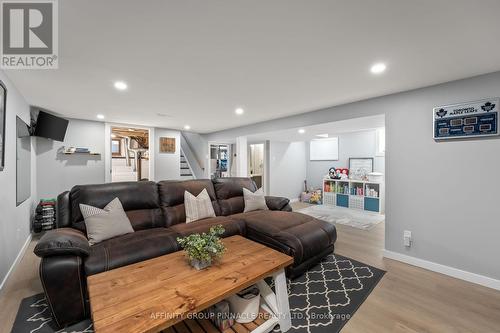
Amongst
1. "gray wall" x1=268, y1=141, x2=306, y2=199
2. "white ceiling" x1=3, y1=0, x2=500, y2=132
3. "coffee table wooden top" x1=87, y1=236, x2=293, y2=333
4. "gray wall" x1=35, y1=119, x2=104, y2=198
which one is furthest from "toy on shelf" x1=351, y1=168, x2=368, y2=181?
"gray wall" x1=35, y1=119, x2=104, y2=198

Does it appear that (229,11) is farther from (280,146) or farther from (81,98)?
(280,146)

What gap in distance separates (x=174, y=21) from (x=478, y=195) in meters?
3.36

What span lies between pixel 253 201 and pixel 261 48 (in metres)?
2.27

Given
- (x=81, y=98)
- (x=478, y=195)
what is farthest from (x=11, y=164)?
(x=478, y=195)

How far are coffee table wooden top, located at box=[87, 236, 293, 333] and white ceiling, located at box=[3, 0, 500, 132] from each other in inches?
67.9

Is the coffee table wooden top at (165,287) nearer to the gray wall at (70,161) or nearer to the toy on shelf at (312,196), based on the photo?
the gray wall at (70,161)

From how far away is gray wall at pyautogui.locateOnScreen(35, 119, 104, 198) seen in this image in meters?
4.18

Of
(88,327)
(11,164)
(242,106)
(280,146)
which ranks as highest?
(242,106)

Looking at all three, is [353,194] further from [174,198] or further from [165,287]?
[165,287]

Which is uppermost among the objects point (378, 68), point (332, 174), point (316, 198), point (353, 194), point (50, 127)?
point (378, 68)

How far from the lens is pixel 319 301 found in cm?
195

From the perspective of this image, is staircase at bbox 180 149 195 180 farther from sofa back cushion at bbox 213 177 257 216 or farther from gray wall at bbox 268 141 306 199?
sofa back cushion at bbox 213 177 257 216

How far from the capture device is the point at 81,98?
3137 mm

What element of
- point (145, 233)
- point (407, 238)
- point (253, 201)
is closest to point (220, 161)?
point (253, 201)
